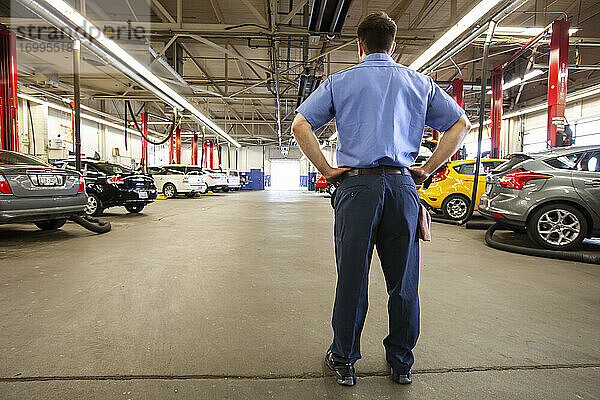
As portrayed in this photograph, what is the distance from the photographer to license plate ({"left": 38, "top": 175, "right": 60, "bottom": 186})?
16.2 feet

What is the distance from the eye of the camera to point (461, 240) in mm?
5500

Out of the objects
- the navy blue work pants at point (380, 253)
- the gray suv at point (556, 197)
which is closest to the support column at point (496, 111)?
the gray suv at point (556, 197)

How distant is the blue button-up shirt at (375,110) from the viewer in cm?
157

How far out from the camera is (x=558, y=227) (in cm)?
459

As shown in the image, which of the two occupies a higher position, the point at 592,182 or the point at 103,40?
Result: the point at 103,40

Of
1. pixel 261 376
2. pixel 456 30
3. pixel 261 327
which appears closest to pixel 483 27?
pixel 456 30

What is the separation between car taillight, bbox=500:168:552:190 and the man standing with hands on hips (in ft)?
12.4

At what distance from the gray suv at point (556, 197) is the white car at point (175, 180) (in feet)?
45.0

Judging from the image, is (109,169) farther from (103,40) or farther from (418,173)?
(418,173)

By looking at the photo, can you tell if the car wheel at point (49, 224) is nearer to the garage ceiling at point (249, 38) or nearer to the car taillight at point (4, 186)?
the car taillight at point (4, 186)

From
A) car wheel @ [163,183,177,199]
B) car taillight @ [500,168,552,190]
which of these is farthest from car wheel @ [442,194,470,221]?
car wheel @ [163,183,177,199]

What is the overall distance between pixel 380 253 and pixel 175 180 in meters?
15.8

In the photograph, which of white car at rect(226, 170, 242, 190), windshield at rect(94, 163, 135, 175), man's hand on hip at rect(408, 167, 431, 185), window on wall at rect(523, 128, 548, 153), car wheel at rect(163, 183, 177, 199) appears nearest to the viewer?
man's hand on hip at rect(408, 167, 431, 185)

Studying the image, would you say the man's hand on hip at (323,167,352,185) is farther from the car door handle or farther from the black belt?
the car door handle
